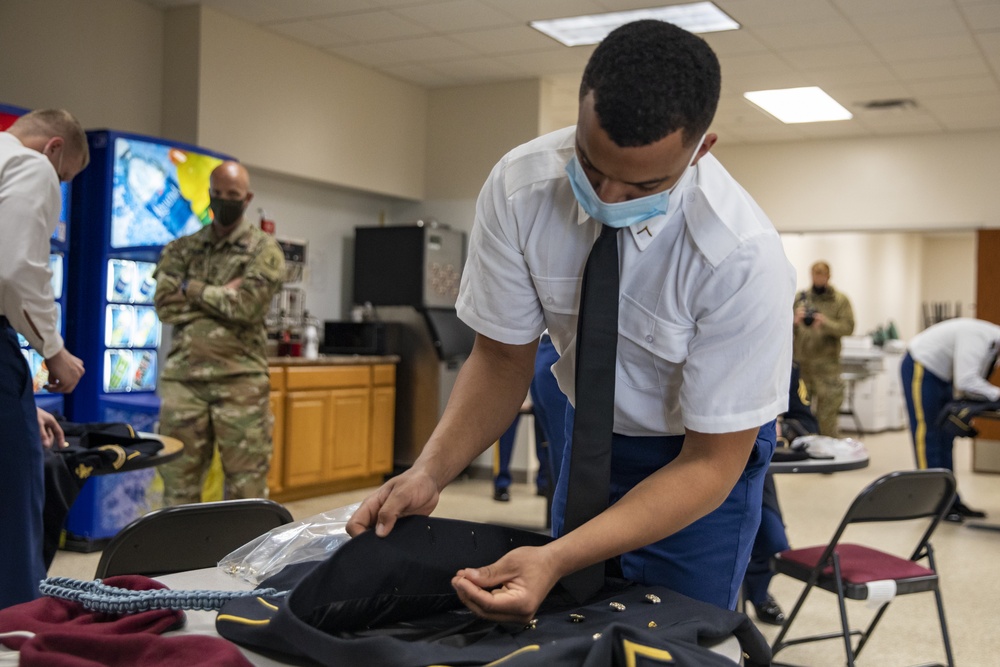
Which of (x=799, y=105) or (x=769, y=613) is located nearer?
(x=769, y=613)

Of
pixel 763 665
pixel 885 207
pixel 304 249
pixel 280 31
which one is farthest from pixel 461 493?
pixel 763 665

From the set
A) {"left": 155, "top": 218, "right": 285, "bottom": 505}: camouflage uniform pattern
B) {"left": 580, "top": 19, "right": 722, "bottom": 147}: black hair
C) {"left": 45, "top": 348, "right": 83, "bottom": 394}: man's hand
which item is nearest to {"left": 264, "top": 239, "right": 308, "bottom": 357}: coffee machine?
{"left": 155, "top": 218, "right": 285, "bottom": 505}: camouflage uniform pattern

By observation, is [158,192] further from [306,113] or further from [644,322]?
[644,322]

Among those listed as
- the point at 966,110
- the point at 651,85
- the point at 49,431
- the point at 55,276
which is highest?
the point at 966,110

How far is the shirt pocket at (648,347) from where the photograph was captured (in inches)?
51.7

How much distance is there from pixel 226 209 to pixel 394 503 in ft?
10.4

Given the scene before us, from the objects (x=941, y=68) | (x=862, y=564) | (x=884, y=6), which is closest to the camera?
(x=862, y=564)

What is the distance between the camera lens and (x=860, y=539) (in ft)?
18.0

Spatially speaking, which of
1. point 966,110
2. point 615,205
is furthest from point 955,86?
point 615,205

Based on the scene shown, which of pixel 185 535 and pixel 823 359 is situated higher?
pixel 823 359

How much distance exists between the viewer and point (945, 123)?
26.0 feet

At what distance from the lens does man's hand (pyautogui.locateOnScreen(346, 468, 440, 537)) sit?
4.01 ft

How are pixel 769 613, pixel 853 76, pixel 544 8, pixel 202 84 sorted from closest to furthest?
pixel 769 613, pixel 544 8, pixel 202 84, pixel 853 76

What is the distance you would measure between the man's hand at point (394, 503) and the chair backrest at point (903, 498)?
75.5 inches
